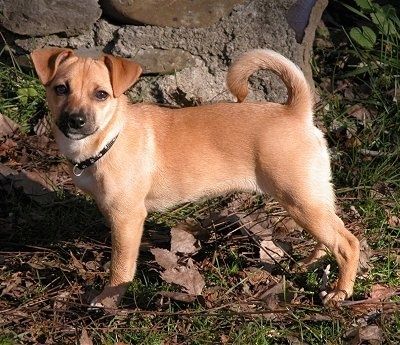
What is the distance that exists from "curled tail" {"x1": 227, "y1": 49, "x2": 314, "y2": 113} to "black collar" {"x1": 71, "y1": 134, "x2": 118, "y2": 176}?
31.4 inches

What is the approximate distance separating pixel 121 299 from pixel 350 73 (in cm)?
295

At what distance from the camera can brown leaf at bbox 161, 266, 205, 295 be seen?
4161 mm

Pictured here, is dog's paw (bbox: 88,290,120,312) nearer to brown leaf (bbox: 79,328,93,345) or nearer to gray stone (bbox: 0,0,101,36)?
brown leaf (bbox: 79,328,93,345)

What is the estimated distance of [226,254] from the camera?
4.68m

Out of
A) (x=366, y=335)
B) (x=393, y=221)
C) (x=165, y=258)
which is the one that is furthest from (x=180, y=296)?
(x=393, y=221)

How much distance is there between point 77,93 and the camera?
13.1ft

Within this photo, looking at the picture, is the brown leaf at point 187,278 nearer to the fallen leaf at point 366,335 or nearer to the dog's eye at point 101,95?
the fallen leaf at point 366,335

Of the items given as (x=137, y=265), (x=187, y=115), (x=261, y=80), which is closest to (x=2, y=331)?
(x=137, y=265)

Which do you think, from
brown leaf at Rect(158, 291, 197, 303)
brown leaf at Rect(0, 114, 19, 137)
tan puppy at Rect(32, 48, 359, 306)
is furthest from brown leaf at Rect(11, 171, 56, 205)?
brown leaf at Rect(158, 291, 197, 303)

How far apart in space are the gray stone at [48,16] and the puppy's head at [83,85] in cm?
150

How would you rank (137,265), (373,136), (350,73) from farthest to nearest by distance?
(350,73)
(373,136)
(137,265)

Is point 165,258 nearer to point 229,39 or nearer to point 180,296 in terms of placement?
point 180,296

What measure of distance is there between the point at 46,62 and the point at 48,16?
5.30 feet

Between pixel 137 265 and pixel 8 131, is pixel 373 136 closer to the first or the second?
pixel 137 265
